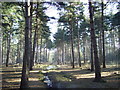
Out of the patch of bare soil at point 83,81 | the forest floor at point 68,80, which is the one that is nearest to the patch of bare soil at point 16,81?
the forest floor at point 68,80

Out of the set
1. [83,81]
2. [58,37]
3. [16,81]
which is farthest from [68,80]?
[58,37]

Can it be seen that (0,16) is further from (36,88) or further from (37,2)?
(36,88)

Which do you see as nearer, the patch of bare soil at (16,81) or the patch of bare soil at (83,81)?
the patch of bare soil at (83,81)

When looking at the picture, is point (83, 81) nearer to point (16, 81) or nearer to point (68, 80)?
point (68, 80)

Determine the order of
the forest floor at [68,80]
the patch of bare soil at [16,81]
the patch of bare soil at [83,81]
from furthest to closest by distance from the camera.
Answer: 1. the patch of bare soil at [16,81]
2. the forest floor at [68,80]
3. the patch of bare soil at [83,81]

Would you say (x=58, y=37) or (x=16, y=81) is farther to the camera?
(x=58, y=37)

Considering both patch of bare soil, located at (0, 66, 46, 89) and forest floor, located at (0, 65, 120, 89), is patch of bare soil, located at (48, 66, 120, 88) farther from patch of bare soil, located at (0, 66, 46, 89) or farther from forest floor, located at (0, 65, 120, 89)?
patch of bare soil, located at (0, 66, 46, 89)

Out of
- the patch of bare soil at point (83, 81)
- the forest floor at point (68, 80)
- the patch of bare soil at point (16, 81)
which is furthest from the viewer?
the patch of bare soil at point (16, 81)

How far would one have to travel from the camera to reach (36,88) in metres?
9.00

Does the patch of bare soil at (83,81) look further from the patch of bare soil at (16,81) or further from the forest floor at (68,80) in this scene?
the patch of bare soil at (16,81)

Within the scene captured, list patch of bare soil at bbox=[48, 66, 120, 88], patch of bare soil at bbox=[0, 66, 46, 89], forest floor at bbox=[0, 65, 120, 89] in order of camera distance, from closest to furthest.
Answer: patch of bare soil at bbox=[48, 66, 120, 88] → forest floor at bbox=[0, 65, 120, 89] → patch of bare soil at bbox=[0, 66, 46, 89]

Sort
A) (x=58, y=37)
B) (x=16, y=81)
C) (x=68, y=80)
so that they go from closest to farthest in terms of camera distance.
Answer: (x=16, y=81) < (x=68, y=80) < (x=58, y=37)

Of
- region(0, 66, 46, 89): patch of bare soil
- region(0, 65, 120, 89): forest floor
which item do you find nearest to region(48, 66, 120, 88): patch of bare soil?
region(0, 65, 120, 89): forest floor

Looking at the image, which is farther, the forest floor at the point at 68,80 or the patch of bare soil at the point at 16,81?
the patch of bare soil at the point at 16,81
